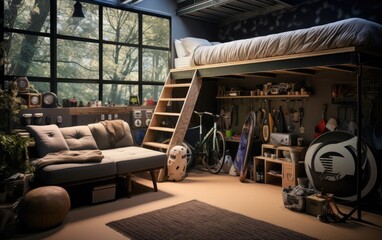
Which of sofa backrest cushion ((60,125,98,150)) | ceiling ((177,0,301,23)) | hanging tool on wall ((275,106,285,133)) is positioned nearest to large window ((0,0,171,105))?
ceiling ((177,0,301,23))

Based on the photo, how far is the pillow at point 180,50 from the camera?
19.1 feet

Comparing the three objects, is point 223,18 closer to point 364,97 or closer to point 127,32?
point 127,32

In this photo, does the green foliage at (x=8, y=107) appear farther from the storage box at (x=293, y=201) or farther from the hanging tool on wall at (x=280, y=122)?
the hanging tool on wall at (x=280, y=122)

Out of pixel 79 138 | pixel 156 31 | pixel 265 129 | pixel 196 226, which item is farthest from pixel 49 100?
pixel 265 129

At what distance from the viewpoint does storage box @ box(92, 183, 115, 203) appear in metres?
3.71

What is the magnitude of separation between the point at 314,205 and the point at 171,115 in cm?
276

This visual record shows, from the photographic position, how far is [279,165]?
5.02 metres

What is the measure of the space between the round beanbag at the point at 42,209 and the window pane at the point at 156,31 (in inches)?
139

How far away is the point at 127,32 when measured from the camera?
5.50 m

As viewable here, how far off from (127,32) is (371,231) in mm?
4702

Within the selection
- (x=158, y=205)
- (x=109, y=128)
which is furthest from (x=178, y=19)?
(x=158, y=205)

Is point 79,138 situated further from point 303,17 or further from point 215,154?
point 303,17

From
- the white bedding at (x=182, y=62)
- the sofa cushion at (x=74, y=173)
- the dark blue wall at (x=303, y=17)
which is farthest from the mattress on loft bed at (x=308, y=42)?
the sofa cushion at (x=74, y=173)

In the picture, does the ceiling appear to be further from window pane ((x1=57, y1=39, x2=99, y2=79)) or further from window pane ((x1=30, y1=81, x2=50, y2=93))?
window pane ((x1=30, y1=81, x2=50, y2=93))
